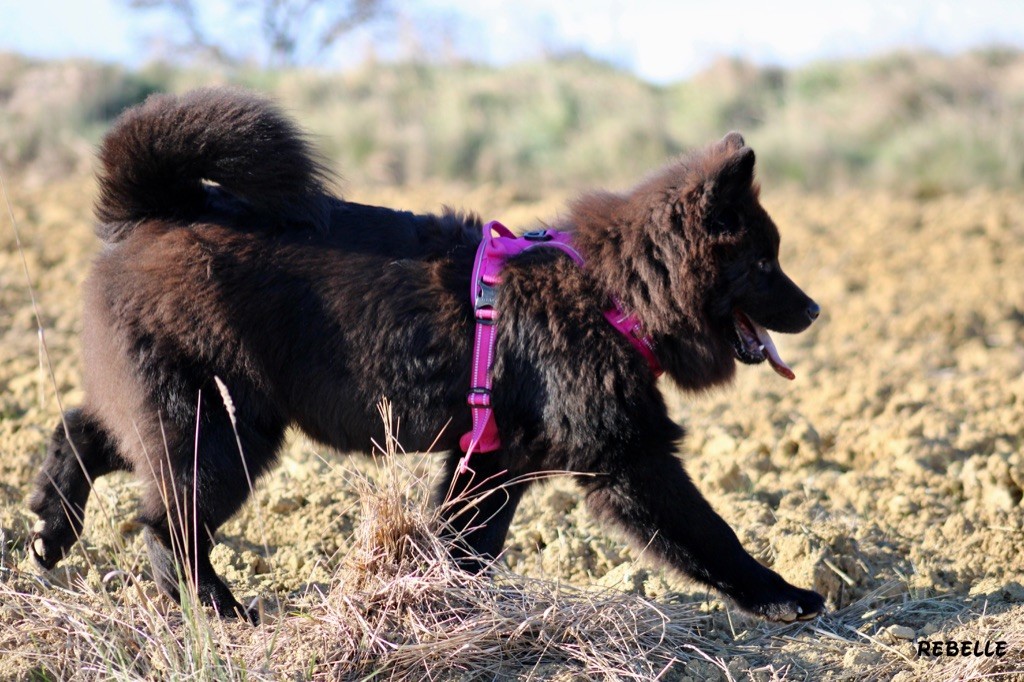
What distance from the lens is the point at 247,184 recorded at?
4.03 meters

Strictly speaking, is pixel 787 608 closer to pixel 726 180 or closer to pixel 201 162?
pixel 726 180

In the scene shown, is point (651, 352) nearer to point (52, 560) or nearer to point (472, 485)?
point (472, 485)

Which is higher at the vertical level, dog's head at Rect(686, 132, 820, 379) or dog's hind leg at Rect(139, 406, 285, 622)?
dog's head at Rect(686, 132, 820, 379)

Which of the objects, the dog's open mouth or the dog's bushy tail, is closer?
the dog's bushy tail

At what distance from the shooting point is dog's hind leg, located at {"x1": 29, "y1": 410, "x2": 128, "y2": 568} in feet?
14.2

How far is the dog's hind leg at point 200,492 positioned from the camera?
153 inches

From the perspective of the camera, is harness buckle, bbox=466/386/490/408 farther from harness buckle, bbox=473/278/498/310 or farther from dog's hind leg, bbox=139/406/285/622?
dog's hind leg, bbox=139/406/285/622

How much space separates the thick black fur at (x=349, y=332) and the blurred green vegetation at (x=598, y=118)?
828 centimetres

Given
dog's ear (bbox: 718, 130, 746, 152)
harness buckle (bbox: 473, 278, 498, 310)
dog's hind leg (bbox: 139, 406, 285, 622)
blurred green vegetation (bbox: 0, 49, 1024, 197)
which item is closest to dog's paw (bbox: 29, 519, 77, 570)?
dog's hind leg (bbox: 139, 406, 285, 622)

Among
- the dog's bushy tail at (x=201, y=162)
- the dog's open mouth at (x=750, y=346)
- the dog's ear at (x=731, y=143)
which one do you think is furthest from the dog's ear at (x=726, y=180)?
the dog's bushy tail at (x=201, y=162)

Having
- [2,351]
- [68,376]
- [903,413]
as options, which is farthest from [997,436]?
[2,351]

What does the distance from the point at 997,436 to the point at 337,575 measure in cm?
406

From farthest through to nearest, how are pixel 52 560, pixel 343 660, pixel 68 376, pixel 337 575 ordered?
pixel 68 376 < pixel 52 560 < pixel 337 575 < pixel 343 660

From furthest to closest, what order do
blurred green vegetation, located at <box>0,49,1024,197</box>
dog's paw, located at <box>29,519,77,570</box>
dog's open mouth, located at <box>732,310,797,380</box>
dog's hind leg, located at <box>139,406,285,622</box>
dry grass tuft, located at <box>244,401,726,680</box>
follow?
blurred green vegetation, located at <box>0,49,1024,197</box>, dog's open mouth, located at <box>732,310,797,380</box>, dog's paw, located at <box>29,519,77,570</box>, dog's hind leg, located at <box>139,406,285,622</box>, dry grass tuft, located at <box>244,401,726,680</box>
